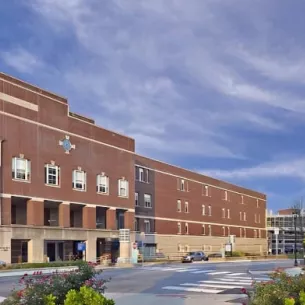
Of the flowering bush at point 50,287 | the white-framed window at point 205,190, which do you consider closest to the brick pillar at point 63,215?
the white-framed window at point 205,190

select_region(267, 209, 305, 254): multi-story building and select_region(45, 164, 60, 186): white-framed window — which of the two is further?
select_region(267, 209, 305, 254): multi-story building

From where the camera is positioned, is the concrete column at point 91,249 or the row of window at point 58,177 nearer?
the row of window at point 58,177

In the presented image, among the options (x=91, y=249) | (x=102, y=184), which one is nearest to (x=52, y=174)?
(x=102, y=184)

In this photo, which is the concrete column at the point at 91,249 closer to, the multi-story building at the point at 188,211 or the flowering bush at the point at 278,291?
the multi-story building at the point at 188,211

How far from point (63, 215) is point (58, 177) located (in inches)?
151

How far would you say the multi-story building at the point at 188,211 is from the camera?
261ft

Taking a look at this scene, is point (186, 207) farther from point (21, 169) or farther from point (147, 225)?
point (21, 169)

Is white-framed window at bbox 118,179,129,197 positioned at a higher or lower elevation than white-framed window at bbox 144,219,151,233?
higher

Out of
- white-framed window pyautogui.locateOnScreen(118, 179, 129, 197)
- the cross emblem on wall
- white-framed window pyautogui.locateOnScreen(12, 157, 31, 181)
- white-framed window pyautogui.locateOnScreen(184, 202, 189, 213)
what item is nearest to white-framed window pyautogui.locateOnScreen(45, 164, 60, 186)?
the cross emblem on wall

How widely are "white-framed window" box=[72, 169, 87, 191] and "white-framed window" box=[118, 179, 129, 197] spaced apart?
724 cm

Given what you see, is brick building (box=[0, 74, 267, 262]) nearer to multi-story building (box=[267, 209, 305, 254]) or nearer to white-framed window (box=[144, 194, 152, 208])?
white-framed window (box=[144, 194, 152, 208])

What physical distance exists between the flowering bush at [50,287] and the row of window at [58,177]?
4278 centimetres

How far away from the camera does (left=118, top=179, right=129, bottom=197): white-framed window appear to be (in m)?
68.5

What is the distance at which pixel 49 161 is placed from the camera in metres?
56.9
